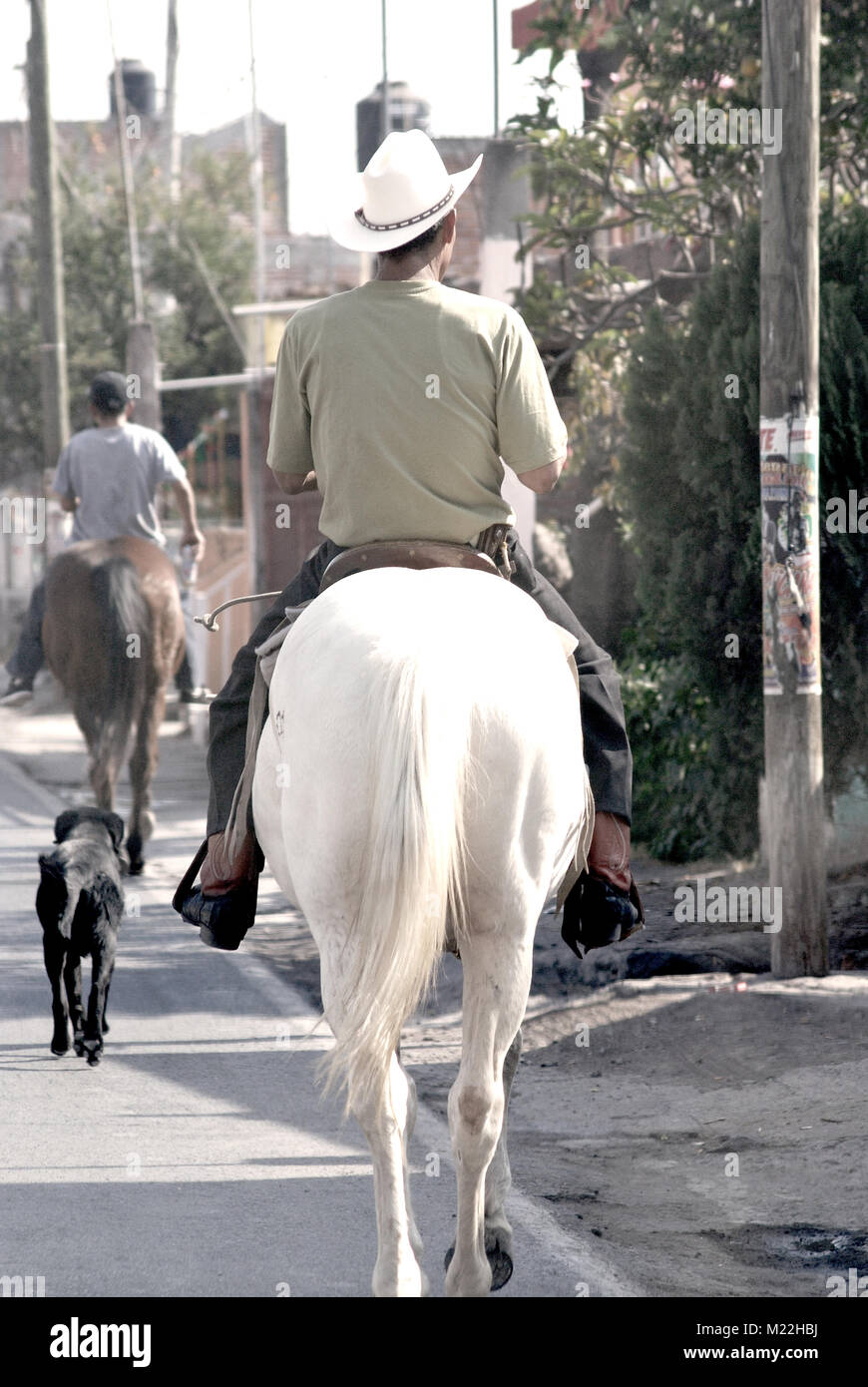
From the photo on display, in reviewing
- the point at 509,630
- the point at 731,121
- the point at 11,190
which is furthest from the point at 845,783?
the point at 11,190

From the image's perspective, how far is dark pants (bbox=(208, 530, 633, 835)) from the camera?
4.69 metres

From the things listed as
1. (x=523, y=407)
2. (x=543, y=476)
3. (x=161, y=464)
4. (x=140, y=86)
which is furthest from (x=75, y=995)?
(x=140, y=86)

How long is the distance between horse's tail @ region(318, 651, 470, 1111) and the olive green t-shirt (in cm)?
71

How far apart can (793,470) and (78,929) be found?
134 inches

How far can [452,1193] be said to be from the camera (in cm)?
542

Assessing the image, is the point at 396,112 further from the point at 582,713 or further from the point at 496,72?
the point at 582,713

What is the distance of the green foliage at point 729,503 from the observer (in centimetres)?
825

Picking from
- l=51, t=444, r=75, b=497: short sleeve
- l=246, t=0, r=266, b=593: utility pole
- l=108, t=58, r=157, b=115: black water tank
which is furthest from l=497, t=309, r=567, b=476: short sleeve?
l=108, t=58, r=157, b=115: black water tank

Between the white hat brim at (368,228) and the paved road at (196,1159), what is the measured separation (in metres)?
2.26

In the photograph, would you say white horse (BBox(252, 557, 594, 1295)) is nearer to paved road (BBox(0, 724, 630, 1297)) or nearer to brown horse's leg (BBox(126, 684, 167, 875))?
paved road (BBox(0, 724, 630, 1297))

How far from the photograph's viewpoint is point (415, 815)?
12.4ft

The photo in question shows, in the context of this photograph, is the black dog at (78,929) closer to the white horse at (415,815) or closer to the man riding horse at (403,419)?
the man riding horse at (403,419)
